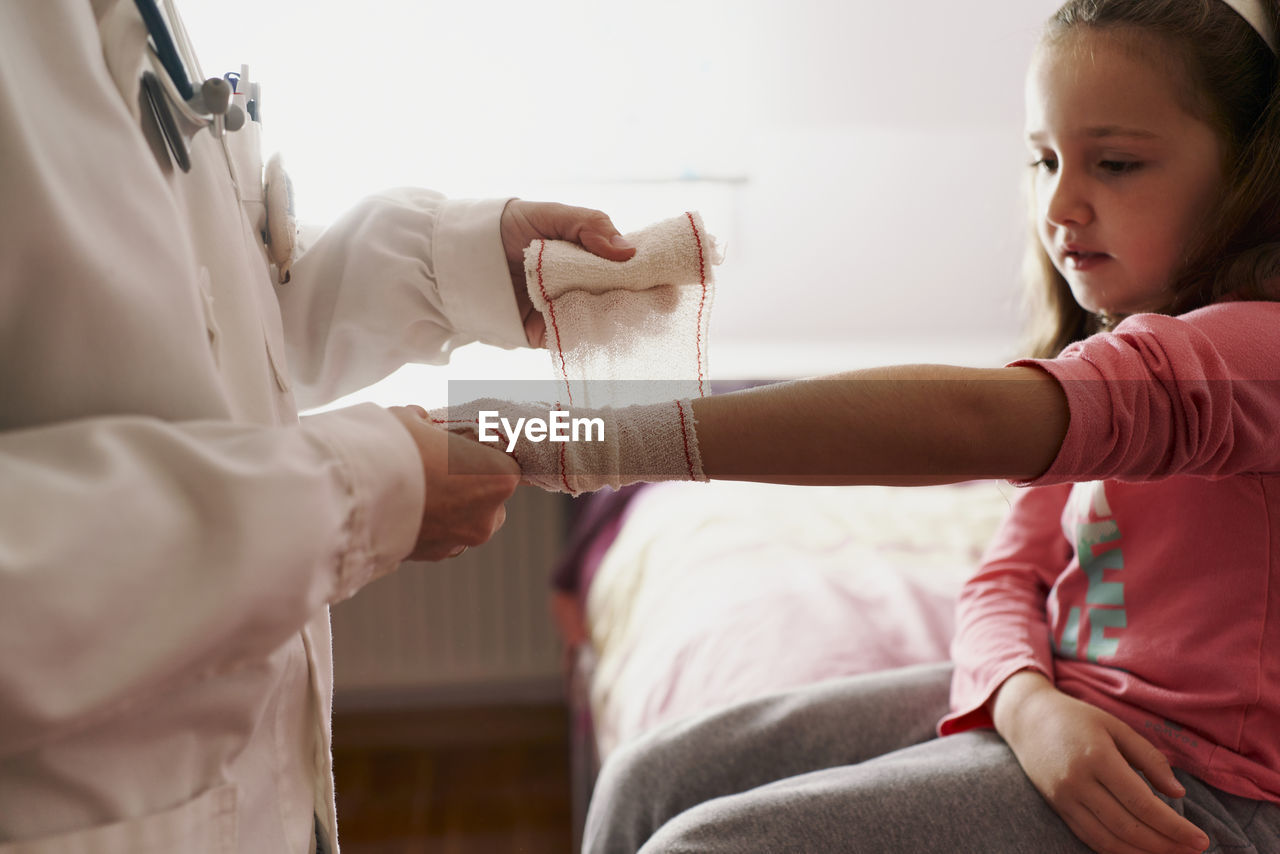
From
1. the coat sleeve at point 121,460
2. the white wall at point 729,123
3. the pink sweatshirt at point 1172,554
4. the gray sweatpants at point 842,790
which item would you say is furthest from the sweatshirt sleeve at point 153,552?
the white wall at point 729,123

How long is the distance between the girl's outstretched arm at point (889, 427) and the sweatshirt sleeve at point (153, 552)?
28 centimetres

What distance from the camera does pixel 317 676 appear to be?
0.69 meters

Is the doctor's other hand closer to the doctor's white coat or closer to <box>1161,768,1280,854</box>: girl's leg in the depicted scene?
the doctor's white coat

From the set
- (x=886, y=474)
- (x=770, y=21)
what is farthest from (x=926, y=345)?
(x=886, y=474)

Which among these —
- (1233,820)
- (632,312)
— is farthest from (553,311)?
(1233,820)

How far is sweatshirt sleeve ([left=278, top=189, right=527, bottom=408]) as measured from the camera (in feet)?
2.88

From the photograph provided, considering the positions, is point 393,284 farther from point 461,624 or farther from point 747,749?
point 461,624

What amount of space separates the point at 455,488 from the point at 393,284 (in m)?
0.33

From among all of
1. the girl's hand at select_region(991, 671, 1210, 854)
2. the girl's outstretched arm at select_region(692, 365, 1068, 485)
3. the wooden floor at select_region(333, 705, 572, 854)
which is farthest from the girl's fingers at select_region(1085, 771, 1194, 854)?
the wooden floor at select_region(333, 705, 572, 854)

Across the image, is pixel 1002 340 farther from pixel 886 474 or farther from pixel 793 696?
pixel 886 474

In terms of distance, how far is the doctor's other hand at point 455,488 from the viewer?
1.99 feet

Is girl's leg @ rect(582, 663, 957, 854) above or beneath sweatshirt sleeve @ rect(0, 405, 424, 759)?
beneath

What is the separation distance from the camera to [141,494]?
0.47 m

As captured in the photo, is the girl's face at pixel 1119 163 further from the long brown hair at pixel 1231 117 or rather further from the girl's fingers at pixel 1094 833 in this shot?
the girl's fingers at pixel 1094 833
